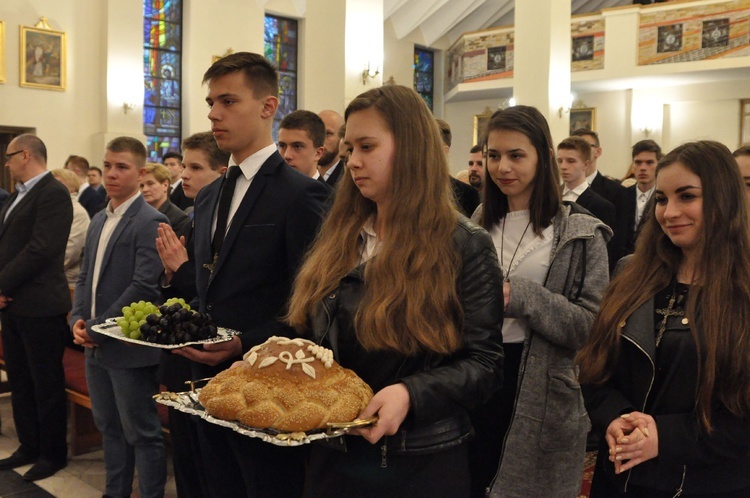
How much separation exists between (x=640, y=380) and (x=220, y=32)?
17.1m

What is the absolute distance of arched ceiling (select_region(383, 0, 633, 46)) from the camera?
21.5 metres

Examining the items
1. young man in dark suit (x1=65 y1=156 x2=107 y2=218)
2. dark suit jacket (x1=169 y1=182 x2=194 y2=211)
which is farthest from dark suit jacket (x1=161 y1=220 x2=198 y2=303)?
young man in dark suit (x1=65 y1=156 x2=107 y2=218)

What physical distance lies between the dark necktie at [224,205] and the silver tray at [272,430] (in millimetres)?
896

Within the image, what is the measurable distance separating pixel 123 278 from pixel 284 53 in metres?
16.6

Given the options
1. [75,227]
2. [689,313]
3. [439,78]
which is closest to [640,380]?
[689,313]

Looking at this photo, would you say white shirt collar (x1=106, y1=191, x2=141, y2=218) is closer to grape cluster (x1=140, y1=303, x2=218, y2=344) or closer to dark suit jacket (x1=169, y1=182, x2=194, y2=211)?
grape cluster (x1=140, y1=303, x2=218, y2=344)

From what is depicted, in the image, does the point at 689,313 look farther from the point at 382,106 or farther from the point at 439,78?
the point at 439,78

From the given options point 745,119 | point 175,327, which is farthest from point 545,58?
point 175,327

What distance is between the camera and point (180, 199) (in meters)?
7.40

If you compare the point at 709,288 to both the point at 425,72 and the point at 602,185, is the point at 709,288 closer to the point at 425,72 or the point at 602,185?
the point at 602,185

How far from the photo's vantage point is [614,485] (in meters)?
2.17

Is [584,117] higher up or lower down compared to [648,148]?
higher up

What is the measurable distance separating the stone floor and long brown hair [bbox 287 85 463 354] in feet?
10.2

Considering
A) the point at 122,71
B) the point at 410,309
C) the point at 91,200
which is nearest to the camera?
the point at 410,309
